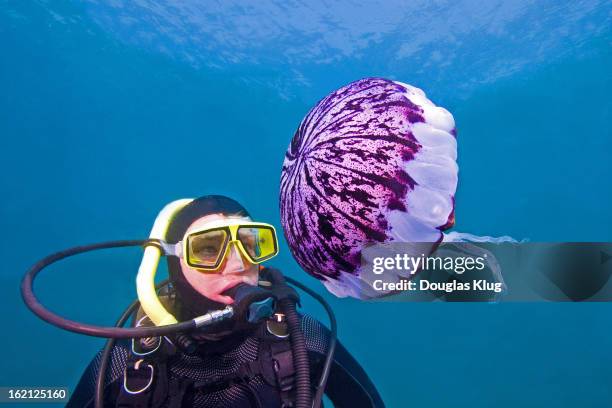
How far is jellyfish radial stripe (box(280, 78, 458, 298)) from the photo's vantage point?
2197 mm

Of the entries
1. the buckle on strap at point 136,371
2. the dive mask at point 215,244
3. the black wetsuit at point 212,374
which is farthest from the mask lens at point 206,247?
the buckle on strap at point 136,371

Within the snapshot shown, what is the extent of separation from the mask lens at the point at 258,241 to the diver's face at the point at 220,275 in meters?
0.07

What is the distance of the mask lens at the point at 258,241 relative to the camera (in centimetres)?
225

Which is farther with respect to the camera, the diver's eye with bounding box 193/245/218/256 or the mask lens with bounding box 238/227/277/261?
the mask lens with bounding box 238/227/277/261

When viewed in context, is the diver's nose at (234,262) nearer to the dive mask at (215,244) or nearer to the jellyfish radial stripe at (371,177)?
the dive mask at (215,244)

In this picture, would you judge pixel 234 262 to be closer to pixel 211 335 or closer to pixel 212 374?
pixel 211 335

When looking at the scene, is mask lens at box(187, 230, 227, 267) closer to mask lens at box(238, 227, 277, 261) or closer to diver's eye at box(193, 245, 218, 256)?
diver's eye at box(193, 245, 218, 256)

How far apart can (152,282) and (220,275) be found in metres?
0.36

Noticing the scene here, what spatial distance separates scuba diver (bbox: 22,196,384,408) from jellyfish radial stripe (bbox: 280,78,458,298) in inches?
13.0

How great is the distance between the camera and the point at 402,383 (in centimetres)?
1700

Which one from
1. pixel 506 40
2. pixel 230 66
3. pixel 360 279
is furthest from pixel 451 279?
pixel 230 66

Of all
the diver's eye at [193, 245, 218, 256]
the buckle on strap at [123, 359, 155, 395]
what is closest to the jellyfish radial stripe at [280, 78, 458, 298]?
the diver's eye at [193, 245, 218, 256]

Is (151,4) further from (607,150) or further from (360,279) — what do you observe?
(607,150)

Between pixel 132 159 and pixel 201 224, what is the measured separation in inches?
995
